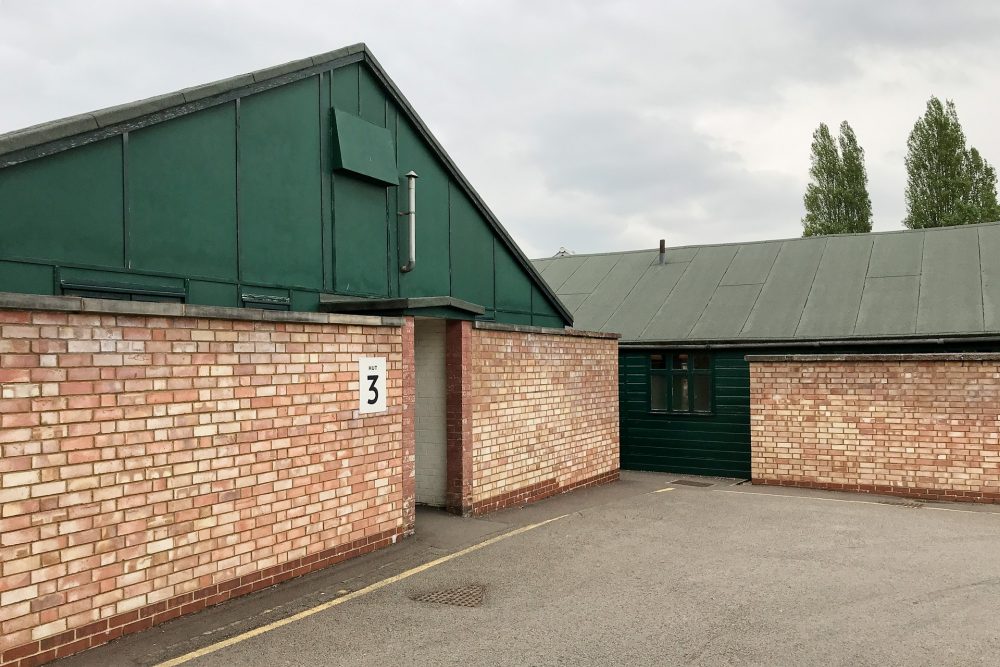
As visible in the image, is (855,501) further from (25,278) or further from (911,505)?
(25,278)

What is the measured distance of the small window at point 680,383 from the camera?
16.1 meters

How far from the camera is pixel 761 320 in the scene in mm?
16516

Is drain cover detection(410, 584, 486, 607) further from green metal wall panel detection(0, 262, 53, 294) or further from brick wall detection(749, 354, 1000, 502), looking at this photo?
brick wall detection(749, 354, 1000, 502)

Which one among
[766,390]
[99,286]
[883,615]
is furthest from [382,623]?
[766,390]

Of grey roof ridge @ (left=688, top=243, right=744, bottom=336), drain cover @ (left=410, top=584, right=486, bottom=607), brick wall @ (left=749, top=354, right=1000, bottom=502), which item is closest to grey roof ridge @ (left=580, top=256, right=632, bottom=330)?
grey roof ridge @ (left=688, top=243, right=744, bottom=336)

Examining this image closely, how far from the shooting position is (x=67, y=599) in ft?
17.4

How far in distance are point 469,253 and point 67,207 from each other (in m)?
6.91

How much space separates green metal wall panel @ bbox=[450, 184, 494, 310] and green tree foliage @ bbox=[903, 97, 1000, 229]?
31.3 m

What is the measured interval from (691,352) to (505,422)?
6801 millimetres

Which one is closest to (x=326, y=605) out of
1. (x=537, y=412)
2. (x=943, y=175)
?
(x=537, y=412)

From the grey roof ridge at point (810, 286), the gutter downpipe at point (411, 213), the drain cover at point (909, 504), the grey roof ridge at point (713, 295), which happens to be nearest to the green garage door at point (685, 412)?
the grey roof ridge at point (713, 295)

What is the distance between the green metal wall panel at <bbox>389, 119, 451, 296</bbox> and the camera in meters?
11.9

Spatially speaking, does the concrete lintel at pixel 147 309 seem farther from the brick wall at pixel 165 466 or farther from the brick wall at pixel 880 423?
the brick wall at pixel 880 423

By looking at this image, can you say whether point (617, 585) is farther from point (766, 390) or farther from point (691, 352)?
point (691, 352)
